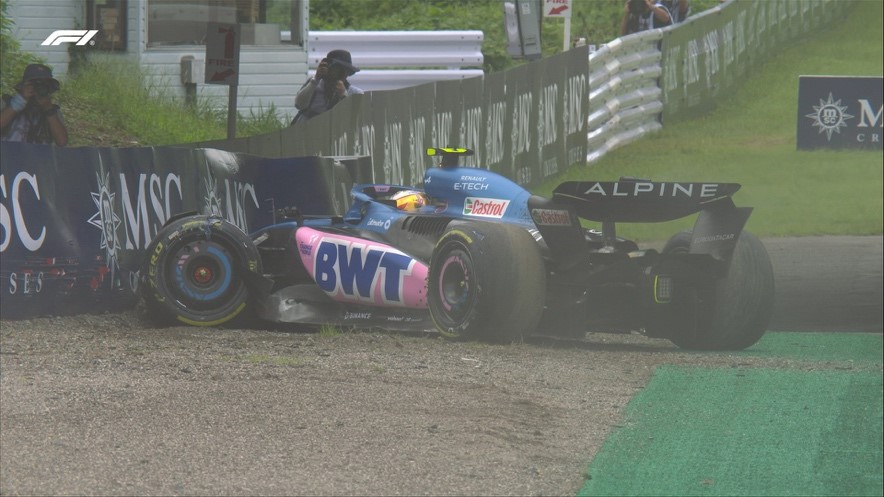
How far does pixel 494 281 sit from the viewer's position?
7430 mm

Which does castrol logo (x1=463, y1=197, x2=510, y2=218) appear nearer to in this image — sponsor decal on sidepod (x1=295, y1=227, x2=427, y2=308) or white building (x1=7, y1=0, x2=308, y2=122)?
sponsor decal on sidepod (x1=295, y1=227, x2=427, y2=308)

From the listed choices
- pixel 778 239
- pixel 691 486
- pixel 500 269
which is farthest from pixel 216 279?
pixel 778 239

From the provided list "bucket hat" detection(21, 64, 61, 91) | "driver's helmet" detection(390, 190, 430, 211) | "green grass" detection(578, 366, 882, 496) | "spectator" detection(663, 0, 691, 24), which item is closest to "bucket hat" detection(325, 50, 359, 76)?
"driver's helmet" detection(390, 190, 430, 211)

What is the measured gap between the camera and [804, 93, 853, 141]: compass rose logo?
6.14 m

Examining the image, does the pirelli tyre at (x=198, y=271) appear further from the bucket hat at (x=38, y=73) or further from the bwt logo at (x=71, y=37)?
the bwt logo at (x=71, y=37)

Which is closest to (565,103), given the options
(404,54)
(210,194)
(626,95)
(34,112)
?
(626,95)

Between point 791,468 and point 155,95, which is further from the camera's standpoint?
point 155,95

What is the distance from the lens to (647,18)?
7.04 m

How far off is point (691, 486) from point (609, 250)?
9.50ft

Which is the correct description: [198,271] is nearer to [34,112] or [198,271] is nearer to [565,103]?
[34,112]

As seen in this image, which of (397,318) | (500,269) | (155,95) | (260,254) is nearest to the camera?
(155,95)

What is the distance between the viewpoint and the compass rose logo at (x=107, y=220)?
27.7 feet

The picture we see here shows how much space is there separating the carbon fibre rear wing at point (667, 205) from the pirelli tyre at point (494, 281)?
13.5 inches

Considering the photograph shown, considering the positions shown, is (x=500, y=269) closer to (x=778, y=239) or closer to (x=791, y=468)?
(x=791, y=468)
